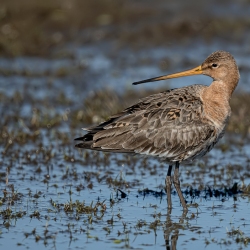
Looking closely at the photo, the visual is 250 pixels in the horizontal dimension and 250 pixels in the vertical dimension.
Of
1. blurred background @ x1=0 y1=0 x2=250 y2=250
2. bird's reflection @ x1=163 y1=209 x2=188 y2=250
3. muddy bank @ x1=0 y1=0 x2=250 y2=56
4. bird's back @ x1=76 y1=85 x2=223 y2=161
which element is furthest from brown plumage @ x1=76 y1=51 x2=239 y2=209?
muddy bank @ x1=0 y1=0 x2=250 y2=56

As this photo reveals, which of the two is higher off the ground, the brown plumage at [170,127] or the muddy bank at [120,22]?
the muddy bank at [120,22]

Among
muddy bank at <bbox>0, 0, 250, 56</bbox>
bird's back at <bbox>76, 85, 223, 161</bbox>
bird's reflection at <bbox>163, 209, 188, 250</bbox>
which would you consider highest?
muddy bank at <bbox>0, 0, 250, 56</bbox>

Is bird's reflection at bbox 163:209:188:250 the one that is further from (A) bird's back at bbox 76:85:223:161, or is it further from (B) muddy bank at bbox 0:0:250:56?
(B) muddy bank at bbox 0:0:250:56

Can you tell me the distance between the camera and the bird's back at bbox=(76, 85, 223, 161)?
27.3 ft

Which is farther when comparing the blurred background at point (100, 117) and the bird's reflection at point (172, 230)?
the blurred background at point (100, 117)

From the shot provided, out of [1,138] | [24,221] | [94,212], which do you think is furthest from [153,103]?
[1,138]

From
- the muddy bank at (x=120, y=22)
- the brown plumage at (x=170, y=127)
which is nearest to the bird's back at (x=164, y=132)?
the brown plumage at (x=170, y=127)

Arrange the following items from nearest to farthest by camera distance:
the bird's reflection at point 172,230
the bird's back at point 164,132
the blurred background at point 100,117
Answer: the bird's reflection at point 172,230 < the blurred background at point 100,117 < the bird's back at point 164,132

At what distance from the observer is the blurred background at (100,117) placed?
7.59 meters

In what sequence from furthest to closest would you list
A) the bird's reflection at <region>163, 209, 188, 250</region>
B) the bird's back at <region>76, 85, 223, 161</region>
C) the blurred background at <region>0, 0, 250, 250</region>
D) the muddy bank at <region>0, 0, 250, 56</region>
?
the muddy bank at <region>0, 0, 250, 56</region>
the bird's back at <region>76, 85, 223, 161</region>
the blurred background at <region>0, 0, 250, 250</region>
the bird's reflection at <region>163, 209, 188, 250</region>

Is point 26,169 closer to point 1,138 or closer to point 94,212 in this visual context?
point 1,138

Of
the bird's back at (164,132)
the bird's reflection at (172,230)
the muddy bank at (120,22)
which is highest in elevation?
the muddy bank at (120,22)

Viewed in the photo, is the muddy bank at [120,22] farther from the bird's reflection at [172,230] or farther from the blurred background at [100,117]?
the bird's reflection at [172,230]

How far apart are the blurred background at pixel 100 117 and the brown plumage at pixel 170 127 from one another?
71cm
